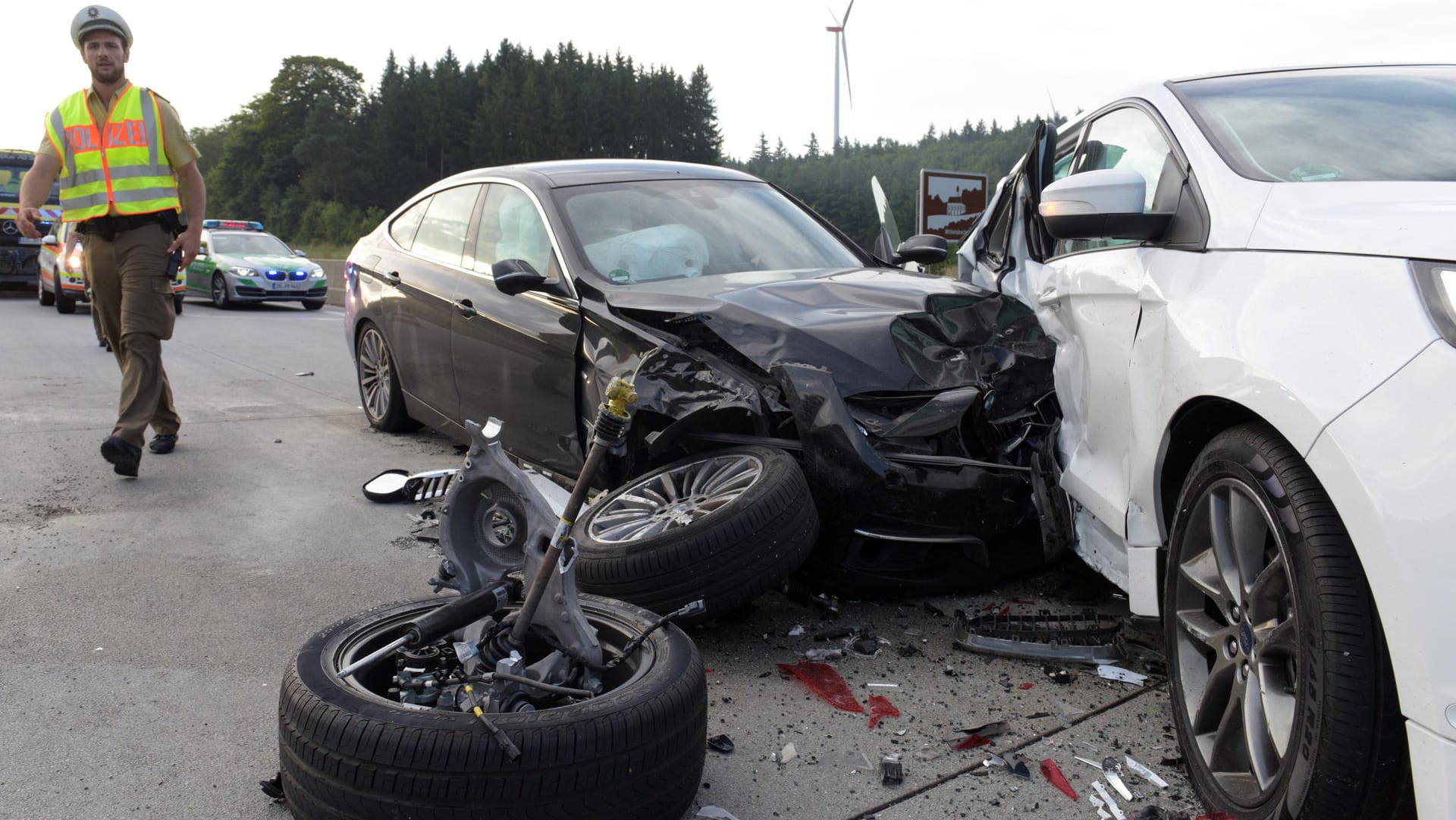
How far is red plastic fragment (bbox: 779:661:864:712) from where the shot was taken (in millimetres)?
3127

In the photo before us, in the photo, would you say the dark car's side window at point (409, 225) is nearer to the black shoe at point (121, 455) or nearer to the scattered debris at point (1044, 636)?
the black shoe at point (121, 455)

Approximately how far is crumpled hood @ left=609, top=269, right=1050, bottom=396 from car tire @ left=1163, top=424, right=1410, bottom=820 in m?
1.26

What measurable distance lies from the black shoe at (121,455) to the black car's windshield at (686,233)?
2541 millimetres

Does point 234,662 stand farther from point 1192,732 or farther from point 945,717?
point 1192,732

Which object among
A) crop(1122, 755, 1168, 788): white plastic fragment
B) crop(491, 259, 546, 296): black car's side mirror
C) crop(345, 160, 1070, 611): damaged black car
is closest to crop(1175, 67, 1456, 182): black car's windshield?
crop(345, 160, 1070, 611): damaged black car

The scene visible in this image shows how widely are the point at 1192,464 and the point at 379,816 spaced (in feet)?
6.15

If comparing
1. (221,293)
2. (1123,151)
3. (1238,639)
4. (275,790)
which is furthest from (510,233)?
(221,293)

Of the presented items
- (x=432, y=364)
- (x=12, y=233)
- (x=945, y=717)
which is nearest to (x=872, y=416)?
(x=945, y=717)

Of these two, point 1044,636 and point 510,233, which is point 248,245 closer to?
point 510,233

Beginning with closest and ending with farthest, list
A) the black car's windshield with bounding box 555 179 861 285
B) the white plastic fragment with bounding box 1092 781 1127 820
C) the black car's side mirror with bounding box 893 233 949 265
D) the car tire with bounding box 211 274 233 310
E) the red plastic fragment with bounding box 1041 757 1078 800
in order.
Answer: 1. the white plastic fragment with bounding box 1092 781 1127 820
2. the red plastic fragment with bounding box 1041 757 1078 800
3. the black car's windshield with bounding box 555 179 861 285
4. the black car's side mirror with bounding box 893 233 949 265
5. the car tire with bounding box 211 274 233 310

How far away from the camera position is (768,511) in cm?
329

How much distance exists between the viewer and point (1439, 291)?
192 centimetres

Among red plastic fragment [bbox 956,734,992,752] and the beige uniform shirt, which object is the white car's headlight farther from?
the beige uniform shirt

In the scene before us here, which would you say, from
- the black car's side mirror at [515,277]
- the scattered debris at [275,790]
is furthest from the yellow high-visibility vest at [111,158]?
the scattered debris at [275,790]
